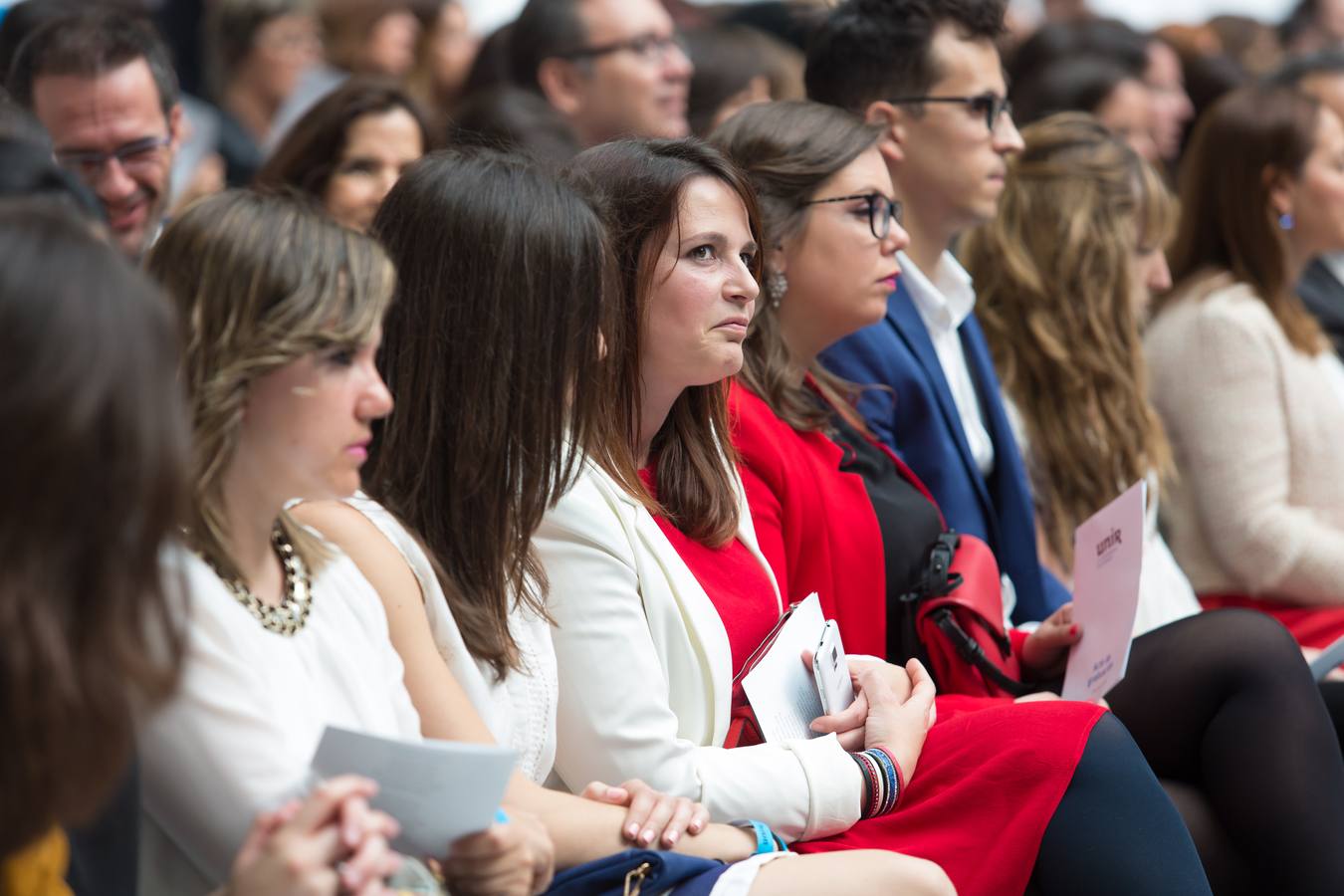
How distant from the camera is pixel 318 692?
1.75 meters

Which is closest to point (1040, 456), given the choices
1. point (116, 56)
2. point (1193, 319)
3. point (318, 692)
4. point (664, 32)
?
point (1193, 319)

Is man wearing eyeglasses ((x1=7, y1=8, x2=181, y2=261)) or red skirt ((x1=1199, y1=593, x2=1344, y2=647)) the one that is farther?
red skirt ((x1=1199, y1=593, x2=1344, y2=647))

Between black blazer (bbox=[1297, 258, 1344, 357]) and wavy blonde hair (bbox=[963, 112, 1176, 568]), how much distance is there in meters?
0.83

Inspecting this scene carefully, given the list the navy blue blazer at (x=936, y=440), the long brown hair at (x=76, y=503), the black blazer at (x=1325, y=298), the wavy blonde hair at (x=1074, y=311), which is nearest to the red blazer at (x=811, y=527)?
the navy blue blazer at (x=936, y=440)

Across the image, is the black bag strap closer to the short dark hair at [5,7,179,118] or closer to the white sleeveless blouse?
the white sleeveless blouse

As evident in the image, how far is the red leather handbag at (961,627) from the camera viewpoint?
287 cm

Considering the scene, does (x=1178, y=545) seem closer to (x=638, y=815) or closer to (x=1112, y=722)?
(x=1112, y=722)

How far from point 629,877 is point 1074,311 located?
239 centimetres

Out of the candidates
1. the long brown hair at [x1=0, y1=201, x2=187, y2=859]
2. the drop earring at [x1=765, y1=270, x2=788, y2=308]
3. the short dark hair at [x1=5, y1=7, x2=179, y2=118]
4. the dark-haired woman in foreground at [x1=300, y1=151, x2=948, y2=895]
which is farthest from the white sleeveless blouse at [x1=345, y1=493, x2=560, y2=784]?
the short dark hair at [x1=5, y1=7, x2=179, y2=118]

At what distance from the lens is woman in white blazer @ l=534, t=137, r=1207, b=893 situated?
2244mm

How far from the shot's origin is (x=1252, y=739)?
9.30 feet

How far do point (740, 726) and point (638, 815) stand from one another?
0.44 metres

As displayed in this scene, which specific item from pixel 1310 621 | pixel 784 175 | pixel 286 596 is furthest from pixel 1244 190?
pixel 286 596

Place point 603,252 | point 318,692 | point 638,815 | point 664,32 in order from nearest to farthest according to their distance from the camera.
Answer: point 318,692
point 638,815
point 603,252
point 664,32
